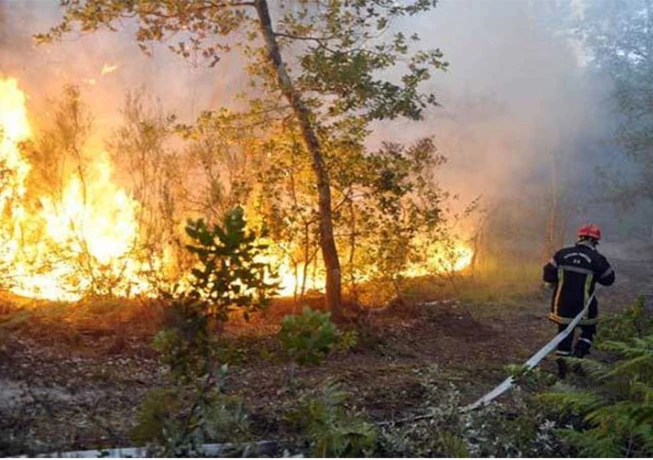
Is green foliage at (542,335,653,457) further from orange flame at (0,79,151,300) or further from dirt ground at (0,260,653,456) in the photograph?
orange flame at (0,79,151,300)

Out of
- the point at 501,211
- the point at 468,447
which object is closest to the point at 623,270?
the point at 501,211

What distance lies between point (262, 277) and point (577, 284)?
551 centimetres

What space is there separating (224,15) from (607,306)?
406 inches

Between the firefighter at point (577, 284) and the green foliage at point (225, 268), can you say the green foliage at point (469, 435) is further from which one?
the firefighter at point (577, 284)

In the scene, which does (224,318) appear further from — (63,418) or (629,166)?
(629,166)

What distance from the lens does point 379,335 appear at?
33.6 feet

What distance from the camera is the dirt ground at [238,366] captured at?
18.0ft

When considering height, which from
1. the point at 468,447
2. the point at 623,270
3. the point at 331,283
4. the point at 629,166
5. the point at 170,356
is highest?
the point at 629,166

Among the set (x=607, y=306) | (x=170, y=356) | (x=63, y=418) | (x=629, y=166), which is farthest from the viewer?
(x=629, y=166)

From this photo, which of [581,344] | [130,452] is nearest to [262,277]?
[130,452]

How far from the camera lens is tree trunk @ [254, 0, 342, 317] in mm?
9469

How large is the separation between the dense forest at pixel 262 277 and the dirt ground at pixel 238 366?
0.14ft

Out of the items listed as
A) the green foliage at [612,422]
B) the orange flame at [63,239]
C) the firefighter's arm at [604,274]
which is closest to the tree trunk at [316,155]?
the orange flame at [63,239]

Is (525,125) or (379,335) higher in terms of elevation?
(525,125)
